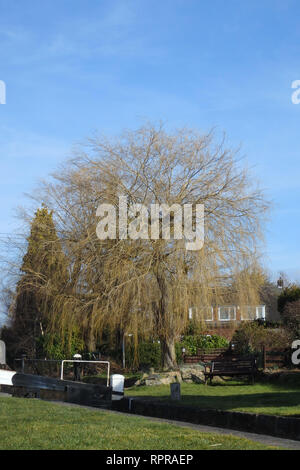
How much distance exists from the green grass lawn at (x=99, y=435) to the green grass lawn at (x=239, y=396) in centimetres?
365

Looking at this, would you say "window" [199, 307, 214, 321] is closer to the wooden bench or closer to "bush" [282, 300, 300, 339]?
the wooden bench

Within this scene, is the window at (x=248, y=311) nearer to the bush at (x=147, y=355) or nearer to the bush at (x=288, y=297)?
the bush at (x=147, y=355)

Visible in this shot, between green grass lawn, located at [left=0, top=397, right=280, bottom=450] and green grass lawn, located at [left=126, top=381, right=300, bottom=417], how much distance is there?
3.65 metres

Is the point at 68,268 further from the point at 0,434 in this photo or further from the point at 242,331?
the point at 0,434

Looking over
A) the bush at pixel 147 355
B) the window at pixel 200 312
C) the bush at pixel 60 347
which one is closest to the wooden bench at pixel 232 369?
the window at pixel 200 312

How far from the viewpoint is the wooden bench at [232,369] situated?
852 inches

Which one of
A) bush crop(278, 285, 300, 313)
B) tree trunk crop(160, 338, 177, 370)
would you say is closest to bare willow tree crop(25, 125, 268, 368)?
tree trunk crop(160, 338, 177, 370)

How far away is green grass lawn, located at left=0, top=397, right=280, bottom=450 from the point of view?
9094 mm

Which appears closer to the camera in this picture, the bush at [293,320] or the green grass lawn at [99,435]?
the green grass lawn at [99,435]

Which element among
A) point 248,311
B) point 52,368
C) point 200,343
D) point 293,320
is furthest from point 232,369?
point 200,343

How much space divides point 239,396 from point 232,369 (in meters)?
4.09

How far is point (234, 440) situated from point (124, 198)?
1660cm

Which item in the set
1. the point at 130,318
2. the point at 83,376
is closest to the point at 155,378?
the point at 130,318

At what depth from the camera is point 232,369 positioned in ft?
71.5
